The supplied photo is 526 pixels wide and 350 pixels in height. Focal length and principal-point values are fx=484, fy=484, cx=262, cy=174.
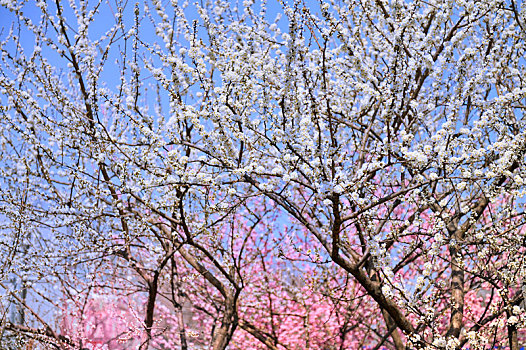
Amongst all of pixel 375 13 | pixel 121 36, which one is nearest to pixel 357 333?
pixel 375 13

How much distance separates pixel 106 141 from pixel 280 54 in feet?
4.40

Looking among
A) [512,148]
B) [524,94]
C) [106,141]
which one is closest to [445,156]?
[512,148]

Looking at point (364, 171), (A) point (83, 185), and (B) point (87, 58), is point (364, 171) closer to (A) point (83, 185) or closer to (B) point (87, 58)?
(A) point (83, 185)

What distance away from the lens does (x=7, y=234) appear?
4.32 metres

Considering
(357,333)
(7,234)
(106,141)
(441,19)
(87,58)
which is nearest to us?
(441,19)

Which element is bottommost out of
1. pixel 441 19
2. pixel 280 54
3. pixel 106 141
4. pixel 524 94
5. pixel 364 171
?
pixel 364 171

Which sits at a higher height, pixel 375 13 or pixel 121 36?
pixel 375 13

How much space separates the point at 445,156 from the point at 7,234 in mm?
3727

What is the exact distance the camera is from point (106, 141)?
336cm

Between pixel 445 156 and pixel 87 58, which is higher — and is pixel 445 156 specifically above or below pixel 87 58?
below

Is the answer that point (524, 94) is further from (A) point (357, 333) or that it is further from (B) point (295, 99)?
(A) point (357, 333)

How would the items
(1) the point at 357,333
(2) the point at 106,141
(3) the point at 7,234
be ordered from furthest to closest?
(1) the point at 357,333 → (3) the point at 7,234 → (2) the point at 106,141

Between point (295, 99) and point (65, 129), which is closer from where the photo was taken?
point (295, 99)

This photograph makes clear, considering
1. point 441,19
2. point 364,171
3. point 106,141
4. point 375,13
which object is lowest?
point 364,171
